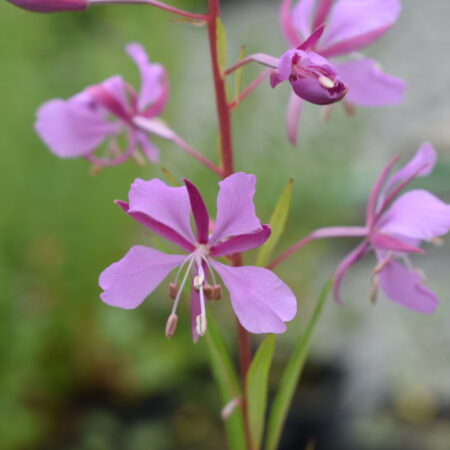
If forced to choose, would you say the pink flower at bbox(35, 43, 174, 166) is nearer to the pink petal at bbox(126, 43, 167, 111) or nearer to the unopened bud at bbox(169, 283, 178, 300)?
the pink petal at bbox(126, 43, 167, 111)

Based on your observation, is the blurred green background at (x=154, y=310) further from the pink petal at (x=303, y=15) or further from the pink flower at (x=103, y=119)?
the pink petal at (x=303, y=15)

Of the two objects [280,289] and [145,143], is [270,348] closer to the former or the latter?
[280,289]

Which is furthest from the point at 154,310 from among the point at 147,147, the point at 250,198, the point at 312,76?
the point at 312,76

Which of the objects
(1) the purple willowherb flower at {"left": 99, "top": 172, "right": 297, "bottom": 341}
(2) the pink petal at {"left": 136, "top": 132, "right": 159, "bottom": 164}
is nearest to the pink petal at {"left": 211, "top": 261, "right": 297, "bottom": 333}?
(1) the purple willowherb flower at {"left": 99, "top": 172, "right": 297, "bottom": 341}

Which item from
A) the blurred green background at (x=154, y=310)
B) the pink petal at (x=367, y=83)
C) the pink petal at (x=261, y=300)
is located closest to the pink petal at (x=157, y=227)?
the pink petal at (x=261, y=300)

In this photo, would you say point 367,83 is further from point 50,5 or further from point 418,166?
point 50,5

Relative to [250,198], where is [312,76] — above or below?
above

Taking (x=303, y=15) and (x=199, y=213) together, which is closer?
(x=199, y=213)
